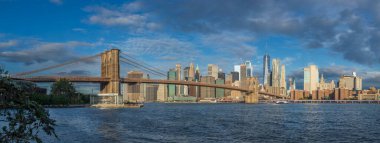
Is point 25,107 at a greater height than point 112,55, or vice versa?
point 112,55

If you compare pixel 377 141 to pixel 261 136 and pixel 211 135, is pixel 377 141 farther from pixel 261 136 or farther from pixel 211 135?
pixel 211 135

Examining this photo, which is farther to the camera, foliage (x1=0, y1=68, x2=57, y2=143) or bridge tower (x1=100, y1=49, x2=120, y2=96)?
bridge tower (x1=100, y1=49, x2=120, y2=96)

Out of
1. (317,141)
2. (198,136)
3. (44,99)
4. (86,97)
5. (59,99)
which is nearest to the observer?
(317,141)

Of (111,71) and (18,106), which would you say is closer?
(18,106)

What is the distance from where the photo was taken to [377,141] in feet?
105

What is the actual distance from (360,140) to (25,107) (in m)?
29.7

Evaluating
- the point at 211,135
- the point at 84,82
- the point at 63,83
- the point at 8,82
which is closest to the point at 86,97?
the point at 63,83

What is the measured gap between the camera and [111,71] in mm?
112000

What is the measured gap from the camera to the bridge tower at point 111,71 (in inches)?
4280

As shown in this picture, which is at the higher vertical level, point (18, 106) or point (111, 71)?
point (111, 71)

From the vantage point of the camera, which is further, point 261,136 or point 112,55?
point 112,55

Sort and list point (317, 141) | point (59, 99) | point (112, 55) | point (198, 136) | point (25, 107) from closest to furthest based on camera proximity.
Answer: point (25, 107), point (317, 141), point (198, 136), point (59, 99), point (112, 55)

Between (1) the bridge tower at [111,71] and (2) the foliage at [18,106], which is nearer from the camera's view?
(2) the foliage at [18,106]

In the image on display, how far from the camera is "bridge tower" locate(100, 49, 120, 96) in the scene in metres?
109
